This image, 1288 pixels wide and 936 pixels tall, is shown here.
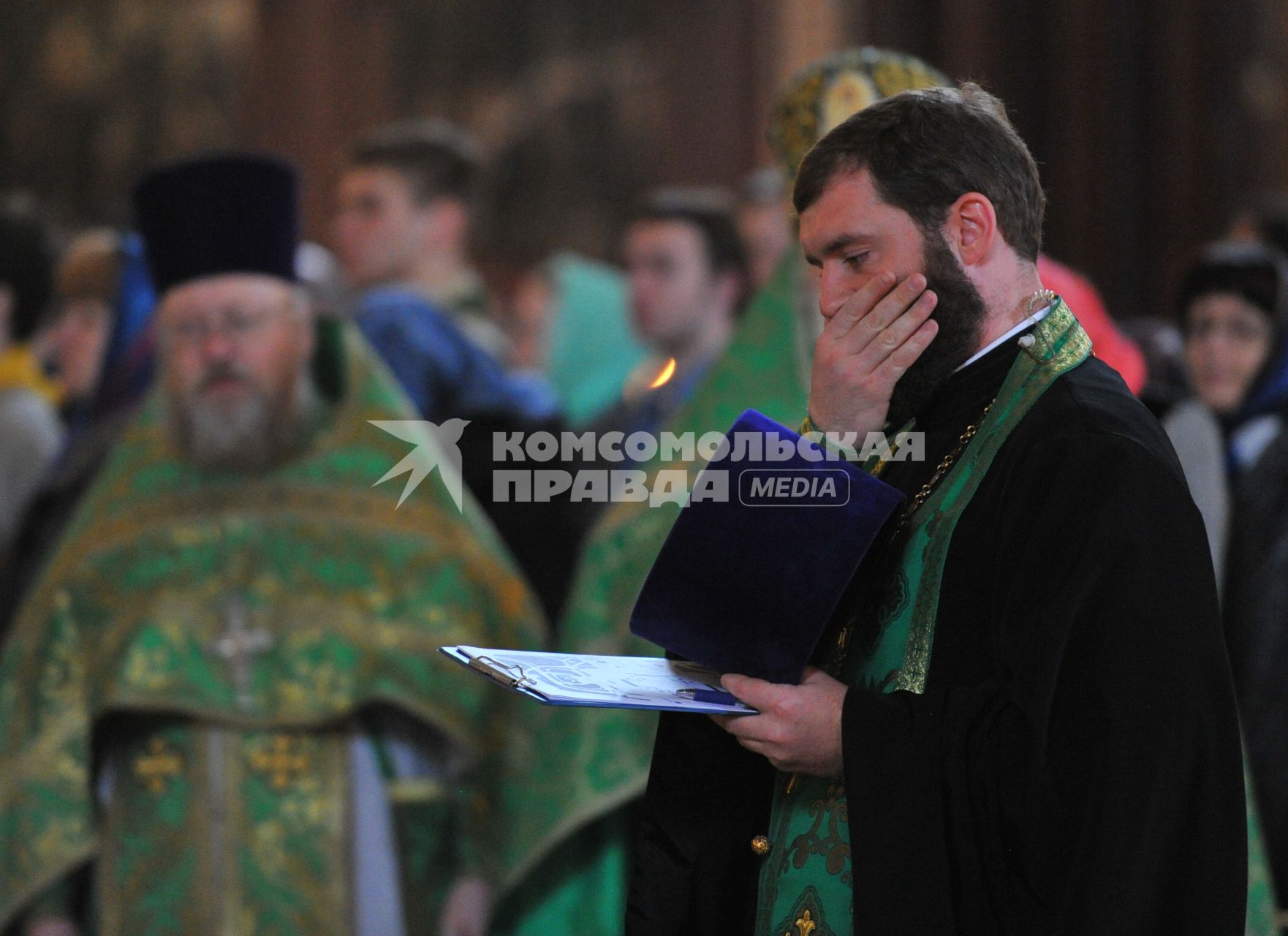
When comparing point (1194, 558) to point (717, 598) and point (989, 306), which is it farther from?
point (717, 598)

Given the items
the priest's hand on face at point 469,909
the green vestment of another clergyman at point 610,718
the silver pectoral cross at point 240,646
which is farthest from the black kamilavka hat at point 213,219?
the priest's hand on face at point 469,909

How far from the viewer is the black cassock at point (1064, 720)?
1.67 m

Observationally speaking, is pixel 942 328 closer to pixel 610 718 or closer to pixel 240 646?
pixel 610 718

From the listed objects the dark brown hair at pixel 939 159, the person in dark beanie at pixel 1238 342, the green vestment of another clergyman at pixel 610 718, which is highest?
the person in dark beanie at pixel 1238 342

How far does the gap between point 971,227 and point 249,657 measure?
7.93 ft

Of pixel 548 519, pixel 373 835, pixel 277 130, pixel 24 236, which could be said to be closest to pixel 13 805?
pixel 373 835

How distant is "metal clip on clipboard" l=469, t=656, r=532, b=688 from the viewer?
5.72 ft

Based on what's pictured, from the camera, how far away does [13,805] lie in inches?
147

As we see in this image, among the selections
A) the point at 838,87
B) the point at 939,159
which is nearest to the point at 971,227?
the point at 939,159

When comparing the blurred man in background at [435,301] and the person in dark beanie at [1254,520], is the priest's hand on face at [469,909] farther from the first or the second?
the person in dark beanie at [1254,520]

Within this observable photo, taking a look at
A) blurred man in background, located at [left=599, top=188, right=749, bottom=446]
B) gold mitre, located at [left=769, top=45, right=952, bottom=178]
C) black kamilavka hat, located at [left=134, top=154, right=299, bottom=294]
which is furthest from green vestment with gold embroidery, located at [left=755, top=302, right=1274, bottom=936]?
blurred man in background, located at [left=599, top=188, right=749, bottom=446]

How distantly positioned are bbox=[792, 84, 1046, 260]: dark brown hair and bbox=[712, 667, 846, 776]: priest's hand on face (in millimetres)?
537

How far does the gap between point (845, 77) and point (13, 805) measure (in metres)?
2.41

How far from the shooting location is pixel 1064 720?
5.61ft
